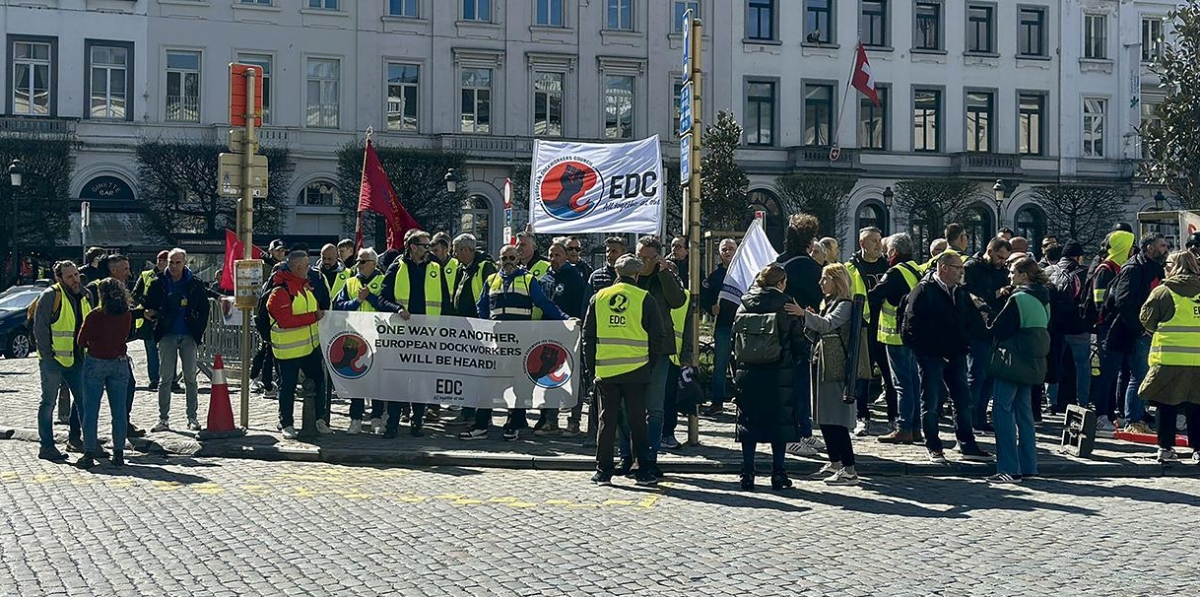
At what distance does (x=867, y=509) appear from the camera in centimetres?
985

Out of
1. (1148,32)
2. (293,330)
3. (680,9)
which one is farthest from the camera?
(1148,32)

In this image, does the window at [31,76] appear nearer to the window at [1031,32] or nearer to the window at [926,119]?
the window at [926,119]

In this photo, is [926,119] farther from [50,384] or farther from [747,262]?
[50,384]

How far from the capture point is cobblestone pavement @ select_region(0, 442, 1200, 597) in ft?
24.3

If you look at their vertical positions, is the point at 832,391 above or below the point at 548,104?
below

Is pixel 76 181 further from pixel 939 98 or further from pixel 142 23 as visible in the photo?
pixel 939 98

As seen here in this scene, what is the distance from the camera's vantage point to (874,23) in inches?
1976

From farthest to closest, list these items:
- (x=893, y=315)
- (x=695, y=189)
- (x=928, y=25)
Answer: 1. (x=928, y=25)
2. (x=893, y=315)
3. (x=695, y=189)

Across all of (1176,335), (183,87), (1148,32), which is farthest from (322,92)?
(1176,335)

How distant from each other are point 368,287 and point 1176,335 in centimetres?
727

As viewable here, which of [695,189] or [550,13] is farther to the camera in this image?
[550,13]

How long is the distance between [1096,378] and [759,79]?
34648 millimetres

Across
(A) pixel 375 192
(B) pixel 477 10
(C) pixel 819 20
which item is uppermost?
(C) pixel 819 20

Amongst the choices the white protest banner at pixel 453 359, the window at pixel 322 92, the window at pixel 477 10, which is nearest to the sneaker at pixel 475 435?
the white protest banner at pixel 453 359
